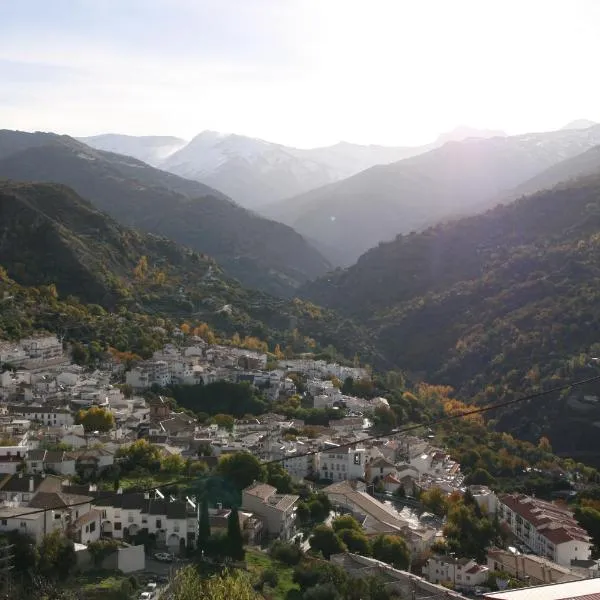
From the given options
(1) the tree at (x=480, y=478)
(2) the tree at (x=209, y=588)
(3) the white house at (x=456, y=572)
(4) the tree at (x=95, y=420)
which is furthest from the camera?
(1) the tree at (x=480, y=478)

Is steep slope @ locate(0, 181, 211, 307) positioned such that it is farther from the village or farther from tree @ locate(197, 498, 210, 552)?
tree @ locate(197, 498, 210, 552)

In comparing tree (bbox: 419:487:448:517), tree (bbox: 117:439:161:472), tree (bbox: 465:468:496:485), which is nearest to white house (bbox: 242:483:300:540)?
tree (bbox: 117:439:161:472)

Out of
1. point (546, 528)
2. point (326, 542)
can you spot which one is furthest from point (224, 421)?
point (546, 528)

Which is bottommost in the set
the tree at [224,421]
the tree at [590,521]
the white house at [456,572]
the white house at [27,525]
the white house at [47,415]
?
the tree at [590,521]

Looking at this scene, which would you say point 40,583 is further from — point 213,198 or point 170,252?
point 213,198

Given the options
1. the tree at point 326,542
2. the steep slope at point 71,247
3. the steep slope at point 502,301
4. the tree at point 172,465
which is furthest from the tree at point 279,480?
the steep slope at point 71,247

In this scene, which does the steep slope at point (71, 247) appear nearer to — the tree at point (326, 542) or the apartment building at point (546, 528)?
the apartment building at point (546, 528)

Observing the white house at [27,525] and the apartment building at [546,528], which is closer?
the white house at [27,525]
